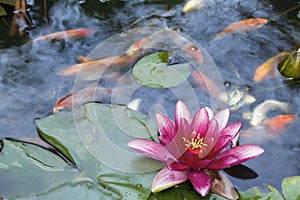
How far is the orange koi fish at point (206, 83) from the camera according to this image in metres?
1.90

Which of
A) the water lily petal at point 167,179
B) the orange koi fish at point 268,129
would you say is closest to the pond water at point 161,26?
the orange koi fish at point 268,129

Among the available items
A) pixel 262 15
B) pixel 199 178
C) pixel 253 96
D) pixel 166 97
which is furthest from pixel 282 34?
pixel 199 178

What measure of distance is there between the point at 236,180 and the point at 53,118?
2.46ft

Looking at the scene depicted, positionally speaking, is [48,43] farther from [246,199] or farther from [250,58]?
[246,199]

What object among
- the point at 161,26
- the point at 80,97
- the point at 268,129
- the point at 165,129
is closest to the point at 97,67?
the point at 80,97

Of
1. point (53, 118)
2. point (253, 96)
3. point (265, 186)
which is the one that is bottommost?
point (265, 186)

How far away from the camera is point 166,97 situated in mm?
1884

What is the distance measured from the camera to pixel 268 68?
2.01 m

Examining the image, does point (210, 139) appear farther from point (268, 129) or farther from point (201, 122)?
point (268, 129)

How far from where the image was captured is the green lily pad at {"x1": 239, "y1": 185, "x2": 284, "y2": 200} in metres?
1.47

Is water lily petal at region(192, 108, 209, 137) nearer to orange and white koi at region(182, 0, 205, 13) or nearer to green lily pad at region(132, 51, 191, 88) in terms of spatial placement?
green lily pad at region(132, 51, 191, 88)

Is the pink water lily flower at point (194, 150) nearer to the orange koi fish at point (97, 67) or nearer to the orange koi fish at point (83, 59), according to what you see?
the orange koi fish at point (97, 67)

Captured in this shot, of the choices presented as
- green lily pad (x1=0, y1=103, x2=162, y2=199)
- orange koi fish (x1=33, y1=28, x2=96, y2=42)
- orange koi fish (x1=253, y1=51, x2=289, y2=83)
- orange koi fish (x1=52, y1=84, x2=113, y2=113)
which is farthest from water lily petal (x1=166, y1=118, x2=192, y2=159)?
orange koi fish (x1=33, y1=28, x2=96, y2=42)

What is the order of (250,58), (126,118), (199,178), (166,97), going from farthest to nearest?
(250,58), (166,97), (126,118), (199,178)
